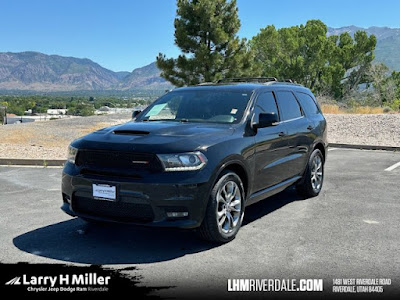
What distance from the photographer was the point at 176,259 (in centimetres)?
452

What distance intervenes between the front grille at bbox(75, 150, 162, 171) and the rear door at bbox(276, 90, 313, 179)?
7.98 feet

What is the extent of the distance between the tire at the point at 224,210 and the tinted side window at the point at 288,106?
177 centimetres

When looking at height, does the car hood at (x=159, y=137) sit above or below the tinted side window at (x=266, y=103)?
below

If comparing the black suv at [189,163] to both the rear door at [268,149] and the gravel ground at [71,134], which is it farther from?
the gravel ground at [71,134]

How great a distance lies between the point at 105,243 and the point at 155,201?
99 centimetres

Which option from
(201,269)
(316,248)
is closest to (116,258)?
(201,269)

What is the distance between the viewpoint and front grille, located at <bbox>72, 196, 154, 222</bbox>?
450 cm

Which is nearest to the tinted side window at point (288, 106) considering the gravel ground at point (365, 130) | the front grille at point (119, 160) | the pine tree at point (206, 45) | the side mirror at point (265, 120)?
the side mirror at point (265, 120)

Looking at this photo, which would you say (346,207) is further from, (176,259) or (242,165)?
(176,259)

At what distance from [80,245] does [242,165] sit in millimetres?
1992

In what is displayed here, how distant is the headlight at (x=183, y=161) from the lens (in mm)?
4492

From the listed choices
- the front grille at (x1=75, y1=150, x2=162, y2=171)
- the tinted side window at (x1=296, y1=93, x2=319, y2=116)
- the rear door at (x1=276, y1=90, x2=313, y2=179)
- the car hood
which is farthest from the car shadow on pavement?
the tinted side window at (x1=296, y1=93, x2=319, y2=116)

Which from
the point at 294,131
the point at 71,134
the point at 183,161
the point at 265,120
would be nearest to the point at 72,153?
the point at 183,161

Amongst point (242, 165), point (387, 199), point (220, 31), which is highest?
point (220, 31)
